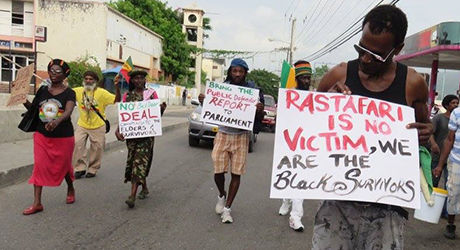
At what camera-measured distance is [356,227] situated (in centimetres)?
217

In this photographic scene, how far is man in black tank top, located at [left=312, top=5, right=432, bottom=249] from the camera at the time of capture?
2.09m

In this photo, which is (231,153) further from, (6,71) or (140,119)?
(6,71)

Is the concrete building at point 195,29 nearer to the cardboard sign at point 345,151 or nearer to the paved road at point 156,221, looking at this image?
the paved road at point 156,221

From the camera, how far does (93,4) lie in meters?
29.9

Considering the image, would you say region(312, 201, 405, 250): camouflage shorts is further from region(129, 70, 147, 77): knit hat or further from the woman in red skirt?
region(129, 70, 147, 77): knit hat

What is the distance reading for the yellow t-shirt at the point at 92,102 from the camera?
22.0 feet

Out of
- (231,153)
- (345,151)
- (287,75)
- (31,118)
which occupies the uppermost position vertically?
(287,75)

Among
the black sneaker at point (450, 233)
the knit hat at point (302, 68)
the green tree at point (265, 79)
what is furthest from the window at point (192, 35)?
the black sneaker at point (450, 233)

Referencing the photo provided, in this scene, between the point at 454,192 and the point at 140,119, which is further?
the point at 140,119

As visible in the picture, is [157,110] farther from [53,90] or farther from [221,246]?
[221,246]

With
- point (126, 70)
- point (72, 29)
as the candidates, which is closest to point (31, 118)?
point (126, 70)

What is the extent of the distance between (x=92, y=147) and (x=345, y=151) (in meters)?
5.67

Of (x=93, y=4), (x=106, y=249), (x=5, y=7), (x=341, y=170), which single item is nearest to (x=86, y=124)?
(x=106, y=249)

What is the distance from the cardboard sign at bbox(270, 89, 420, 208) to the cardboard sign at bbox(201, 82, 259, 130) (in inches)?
104
